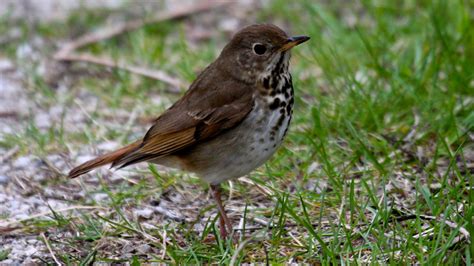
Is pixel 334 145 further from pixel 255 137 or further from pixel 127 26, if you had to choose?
pixel 127 26

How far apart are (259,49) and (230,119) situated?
0.42 metres

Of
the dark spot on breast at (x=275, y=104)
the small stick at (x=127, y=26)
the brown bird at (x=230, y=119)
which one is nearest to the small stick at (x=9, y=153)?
the brown bird at (x=230, y=119)

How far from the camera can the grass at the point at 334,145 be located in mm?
4238

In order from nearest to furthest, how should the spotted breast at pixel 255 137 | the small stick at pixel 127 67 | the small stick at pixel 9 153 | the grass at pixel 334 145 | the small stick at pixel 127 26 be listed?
1. the grass at pixel 334 145
2. the spotted breast at pixel 255 137
3. the small stick at pixel 9 153
4. the small stick at pixel 127 67
5. the small stick at pixel 127 26

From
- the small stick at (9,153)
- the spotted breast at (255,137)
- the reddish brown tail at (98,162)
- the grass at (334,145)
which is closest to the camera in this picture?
the grass at (334,145)

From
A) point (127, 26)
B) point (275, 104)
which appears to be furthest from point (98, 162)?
point (127, 26)

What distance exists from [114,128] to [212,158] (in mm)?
1638

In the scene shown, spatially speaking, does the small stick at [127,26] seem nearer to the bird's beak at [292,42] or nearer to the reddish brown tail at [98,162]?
the reddish brown tail at [98,162]

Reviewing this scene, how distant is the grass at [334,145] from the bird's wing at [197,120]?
37 cm

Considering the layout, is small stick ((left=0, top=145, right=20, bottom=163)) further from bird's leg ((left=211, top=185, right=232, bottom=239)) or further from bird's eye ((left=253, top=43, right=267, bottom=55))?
bird's eye ((left=253, top=43, right=267, bottom=55))

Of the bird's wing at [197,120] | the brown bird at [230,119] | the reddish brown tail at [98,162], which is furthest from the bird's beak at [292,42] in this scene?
the reddish brown tail at [98,162]

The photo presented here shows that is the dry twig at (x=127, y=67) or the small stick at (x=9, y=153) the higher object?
the dry twig at (x=127, y=67)

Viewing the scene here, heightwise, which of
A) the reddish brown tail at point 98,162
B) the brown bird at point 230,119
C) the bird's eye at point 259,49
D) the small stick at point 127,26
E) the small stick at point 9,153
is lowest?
the small stick at point 9,153

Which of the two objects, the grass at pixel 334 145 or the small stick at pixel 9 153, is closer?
the grass at pixel 334 145
